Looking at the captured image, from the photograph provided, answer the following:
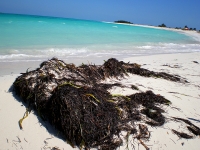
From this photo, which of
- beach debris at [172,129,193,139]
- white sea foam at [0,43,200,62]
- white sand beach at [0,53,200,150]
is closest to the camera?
white sand beach at [0,53,200,150]

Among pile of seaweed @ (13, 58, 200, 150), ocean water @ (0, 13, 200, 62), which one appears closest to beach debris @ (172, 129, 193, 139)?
pile of seaweed @ (13, 58, 200, 150)

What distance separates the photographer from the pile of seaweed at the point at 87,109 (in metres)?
2.23

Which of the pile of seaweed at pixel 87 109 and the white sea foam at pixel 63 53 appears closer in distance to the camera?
the pile of seaweed at pixel 87 109

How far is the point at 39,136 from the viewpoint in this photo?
2281mm

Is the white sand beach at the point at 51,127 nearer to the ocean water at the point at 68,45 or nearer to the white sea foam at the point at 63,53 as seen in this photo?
the white sea foam at the point at 63,53

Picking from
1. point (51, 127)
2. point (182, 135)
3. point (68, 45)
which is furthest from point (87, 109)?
point (68, 45)

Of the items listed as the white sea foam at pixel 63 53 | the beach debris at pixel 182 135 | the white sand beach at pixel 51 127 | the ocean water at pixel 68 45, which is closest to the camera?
the white sand beach at pixel 51 127

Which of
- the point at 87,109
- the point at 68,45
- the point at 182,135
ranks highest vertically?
the point at 68,45

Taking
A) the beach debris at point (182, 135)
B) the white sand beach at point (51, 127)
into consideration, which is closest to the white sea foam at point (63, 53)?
the white sand beach at point (51, 127)

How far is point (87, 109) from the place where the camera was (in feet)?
7.94

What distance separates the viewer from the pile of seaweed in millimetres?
2234

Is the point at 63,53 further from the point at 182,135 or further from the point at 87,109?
the point at 182,135

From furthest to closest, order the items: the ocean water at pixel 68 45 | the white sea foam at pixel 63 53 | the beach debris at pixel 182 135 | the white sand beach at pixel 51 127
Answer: the ocean water at pixel 68 45 → the white sea foam at pixel 63 53 → the beach debris at pixel 182 135 → the white sand beach at pixel 51 127

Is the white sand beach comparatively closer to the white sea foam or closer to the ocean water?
the white sea foam
